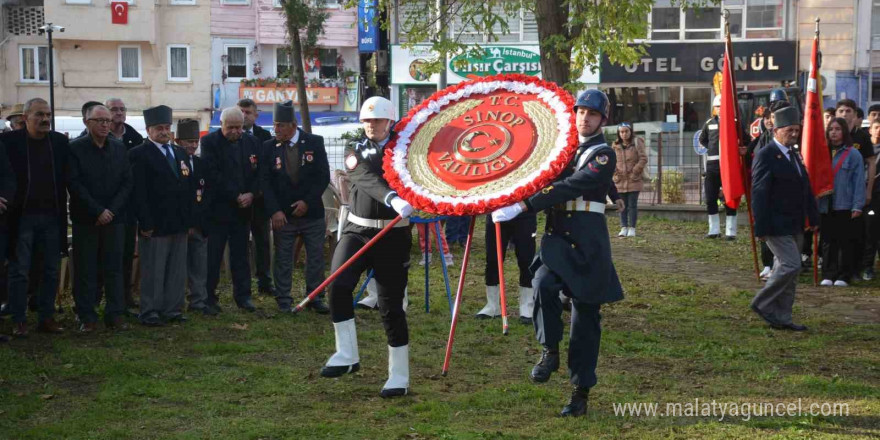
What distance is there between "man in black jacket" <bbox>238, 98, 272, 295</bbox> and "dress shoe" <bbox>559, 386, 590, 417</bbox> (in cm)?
495

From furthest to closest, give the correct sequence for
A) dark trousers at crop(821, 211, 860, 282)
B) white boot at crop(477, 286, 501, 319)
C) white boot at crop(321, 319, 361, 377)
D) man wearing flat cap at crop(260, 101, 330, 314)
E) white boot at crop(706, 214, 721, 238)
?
white boot at crop(706, 214, 721, 238) < dark trousers at crop(821, 211, 860, 282) < man wearing flat cap at crop(260, 101, 330, 314) < white boot at crop(477, 286, 501, 319) < white boot at crop(321, 319, 361, 377)

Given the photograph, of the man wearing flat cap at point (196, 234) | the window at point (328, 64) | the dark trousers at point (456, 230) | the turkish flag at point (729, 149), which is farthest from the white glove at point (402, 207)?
the window at point (328, 64)

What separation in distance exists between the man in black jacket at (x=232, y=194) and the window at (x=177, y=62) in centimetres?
3194

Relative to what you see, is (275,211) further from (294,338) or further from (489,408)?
(489,408)

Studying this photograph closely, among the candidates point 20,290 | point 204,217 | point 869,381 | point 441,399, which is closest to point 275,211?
point 204,217

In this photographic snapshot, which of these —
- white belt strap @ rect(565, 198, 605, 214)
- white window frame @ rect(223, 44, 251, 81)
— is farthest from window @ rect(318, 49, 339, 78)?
white belt strap @ rect(565, 198, 605, 214)

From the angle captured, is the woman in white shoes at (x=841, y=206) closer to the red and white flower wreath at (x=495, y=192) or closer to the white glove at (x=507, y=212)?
the red and white flower wreath at (x=495, y=192)

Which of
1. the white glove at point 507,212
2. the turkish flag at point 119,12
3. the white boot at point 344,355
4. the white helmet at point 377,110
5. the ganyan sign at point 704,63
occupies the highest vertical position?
the turkish flag at point 119,12

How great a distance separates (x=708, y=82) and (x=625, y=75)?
2816 millimetres

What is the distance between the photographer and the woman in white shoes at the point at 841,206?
1249cm

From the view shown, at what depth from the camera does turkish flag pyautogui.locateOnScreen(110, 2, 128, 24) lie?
40.5 meters

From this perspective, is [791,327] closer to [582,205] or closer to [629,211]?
[582,205]

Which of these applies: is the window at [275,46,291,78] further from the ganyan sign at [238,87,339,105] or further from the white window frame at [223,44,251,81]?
the ganyan sign at [238,87,339,105]

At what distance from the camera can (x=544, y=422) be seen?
6656mm
